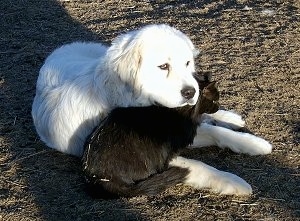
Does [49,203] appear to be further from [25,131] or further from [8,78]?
[8,78]

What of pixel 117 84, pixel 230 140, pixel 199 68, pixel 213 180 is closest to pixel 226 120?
pixel 230 140

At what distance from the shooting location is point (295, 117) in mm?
5113

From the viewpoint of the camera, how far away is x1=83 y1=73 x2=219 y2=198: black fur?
4.12m

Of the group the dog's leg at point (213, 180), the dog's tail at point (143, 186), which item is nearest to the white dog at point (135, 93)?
the dog's leg at point (213, 180)

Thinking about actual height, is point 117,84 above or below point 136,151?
above

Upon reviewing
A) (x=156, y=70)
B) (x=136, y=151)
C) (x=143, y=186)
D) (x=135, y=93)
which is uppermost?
(x=156, y=70)

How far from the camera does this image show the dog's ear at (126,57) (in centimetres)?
418

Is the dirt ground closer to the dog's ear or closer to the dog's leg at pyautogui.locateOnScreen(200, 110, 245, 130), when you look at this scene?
the dog's leg at pyautogui.locateOnScreen(200, 110, 245, 130)

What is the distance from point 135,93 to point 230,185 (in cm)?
82

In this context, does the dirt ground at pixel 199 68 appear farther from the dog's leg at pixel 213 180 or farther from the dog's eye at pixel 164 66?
the dog's eye at pixel 164 66

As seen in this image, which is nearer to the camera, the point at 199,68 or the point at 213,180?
the point at 213,180

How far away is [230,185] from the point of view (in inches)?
162

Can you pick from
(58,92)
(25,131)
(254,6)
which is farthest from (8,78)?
(254,6)

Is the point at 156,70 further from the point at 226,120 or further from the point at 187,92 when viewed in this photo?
the point at 226,120
